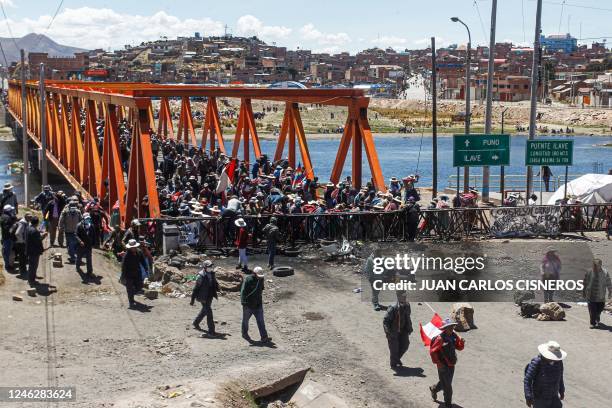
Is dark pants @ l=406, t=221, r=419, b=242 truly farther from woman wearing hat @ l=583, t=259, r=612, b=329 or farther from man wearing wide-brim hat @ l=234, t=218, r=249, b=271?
woman wearing hat @ l=583, t=259, r=612, b=329

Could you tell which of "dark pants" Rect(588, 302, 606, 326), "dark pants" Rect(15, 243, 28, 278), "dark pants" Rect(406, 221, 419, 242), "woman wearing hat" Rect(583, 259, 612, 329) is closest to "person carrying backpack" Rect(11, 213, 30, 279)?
"dark pants" Rect(15, 243, 28, 278)

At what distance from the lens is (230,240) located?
63.0 feet

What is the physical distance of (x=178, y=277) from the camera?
16.2 m

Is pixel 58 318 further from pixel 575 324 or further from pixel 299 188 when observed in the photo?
pixel 299 188

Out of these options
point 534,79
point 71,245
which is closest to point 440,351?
point 71,245

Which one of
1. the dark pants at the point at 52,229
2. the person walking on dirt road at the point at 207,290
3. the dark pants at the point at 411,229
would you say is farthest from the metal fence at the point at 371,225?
the person walking on dirt road at the point at 207,290

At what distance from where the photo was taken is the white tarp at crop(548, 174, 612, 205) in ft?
80.4

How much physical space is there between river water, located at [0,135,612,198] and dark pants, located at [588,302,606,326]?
107ft

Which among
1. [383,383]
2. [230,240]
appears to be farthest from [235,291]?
[383,383]

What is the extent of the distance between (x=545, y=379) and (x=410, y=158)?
80940mm

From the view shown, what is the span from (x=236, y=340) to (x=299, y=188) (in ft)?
34.3

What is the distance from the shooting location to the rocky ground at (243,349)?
1059cm

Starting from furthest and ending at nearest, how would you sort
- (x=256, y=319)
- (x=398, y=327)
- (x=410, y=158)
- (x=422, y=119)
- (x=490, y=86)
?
(x=422, y=119) < (x=410, y=158) < (x=490, y=86) < (x=256, y=319) < (x=398, y=327)

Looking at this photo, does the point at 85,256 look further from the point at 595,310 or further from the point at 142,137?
the point at 595,310
